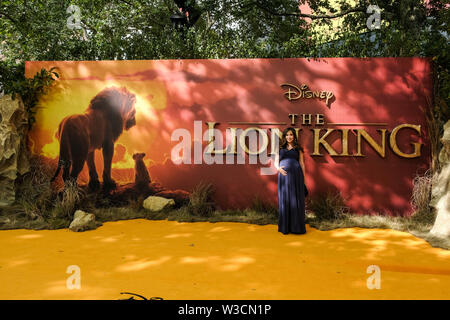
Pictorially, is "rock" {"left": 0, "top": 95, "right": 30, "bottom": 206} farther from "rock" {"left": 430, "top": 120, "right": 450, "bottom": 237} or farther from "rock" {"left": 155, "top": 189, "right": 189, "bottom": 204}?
"rock" {"left": 430, "top": 120, "right": 450, "bottom": 237}

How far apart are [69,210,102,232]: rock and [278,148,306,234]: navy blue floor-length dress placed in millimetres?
2920

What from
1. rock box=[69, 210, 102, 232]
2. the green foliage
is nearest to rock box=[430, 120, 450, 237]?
rock box=[69, 210, 102, 232]

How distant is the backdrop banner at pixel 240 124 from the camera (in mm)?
5664

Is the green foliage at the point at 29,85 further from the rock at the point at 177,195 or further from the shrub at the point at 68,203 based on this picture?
the rock at the point at 177,195

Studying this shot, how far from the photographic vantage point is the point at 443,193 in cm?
488

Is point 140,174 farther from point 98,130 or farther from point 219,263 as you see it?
point 219,263

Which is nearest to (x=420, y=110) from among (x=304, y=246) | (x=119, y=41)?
(x=304, y=246)

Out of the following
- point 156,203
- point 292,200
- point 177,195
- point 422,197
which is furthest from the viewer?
point 177,195

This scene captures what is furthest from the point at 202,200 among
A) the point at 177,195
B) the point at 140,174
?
the point at 140,174

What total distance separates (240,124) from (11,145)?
4.20m

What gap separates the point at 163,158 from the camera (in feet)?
20.3

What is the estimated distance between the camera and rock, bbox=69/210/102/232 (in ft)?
15.9

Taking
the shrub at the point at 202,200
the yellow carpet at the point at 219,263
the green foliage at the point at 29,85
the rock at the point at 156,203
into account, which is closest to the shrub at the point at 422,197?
the yellow carpet at the point at 219,263

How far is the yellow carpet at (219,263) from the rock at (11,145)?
1222 mm
